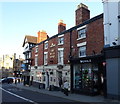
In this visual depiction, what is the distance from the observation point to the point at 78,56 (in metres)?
20.8

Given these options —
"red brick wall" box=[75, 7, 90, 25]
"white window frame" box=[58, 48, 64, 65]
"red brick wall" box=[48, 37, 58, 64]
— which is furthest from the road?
"red brick wall" box=[75, 7, 90, 25]

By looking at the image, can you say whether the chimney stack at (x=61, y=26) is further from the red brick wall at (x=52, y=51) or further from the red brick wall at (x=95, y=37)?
the red brick wall at (x=95, y=37)

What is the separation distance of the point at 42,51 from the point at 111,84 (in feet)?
57.1

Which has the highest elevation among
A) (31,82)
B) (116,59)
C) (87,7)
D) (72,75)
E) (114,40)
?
(87,7)

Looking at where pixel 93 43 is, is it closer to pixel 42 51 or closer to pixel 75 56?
pixel 75 56

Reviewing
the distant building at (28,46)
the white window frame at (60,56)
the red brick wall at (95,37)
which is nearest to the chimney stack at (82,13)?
the red brick wall at (95,37)

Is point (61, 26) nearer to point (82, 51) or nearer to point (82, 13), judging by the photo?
point (82, 13)

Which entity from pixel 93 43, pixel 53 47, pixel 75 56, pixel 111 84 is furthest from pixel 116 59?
pixel 53 47

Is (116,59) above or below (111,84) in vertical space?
above

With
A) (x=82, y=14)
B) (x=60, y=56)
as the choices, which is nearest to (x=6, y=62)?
(x=60, y=56)

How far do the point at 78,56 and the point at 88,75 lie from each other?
2.83m

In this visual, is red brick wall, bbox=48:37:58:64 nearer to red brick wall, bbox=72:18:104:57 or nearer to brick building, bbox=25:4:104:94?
brick building, bbox=25:4:104:94

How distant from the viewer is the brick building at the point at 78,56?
59.1 ft

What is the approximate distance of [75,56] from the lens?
21.2 meters
